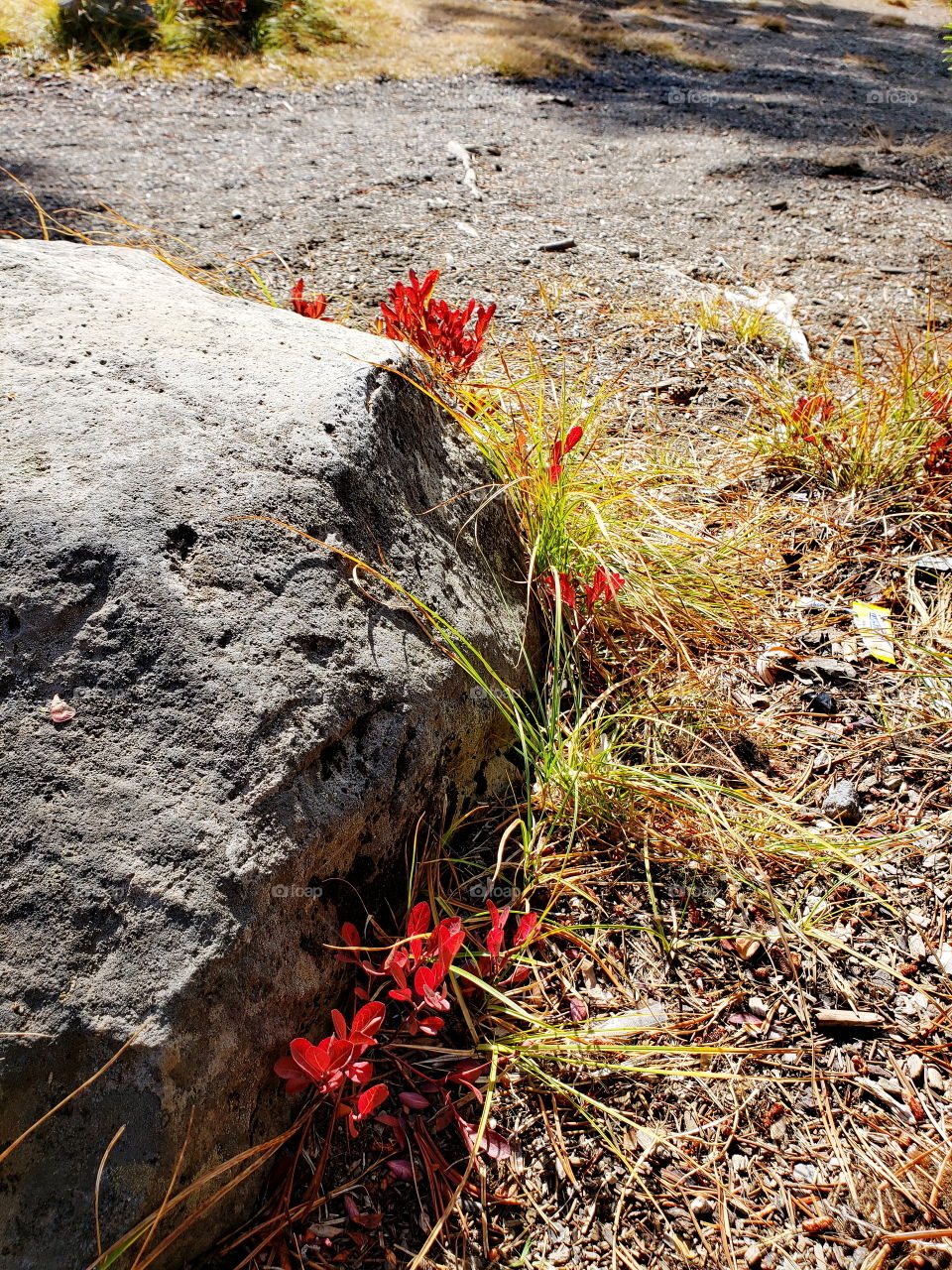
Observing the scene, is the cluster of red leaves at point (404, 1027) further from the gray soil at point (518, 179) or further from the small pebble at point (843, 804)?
the gray soil at point (518, 179)

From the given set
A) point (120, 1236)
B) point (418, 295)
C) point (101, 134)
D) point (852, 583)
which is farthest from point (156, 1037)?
point (101, 134)

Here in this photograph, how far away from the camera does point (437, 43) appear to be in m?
8.96

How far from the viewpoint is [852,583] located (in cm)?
296

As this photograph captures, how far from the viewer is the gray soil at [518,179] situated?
464 centimetres

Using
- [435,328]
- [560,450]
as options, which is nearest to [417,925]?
[560,450]

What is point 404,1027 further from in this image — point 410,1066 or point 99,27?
point 99,27

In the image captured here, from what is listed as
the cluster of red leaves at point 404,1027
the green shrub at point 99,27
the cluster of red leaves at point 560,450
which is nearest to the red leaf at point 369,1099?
the cluster of red leaves at point 404,1027

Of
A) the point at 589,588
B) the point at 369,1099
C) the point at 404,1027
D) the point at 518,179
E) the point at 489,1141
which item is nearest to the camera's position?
the point at 369,1099

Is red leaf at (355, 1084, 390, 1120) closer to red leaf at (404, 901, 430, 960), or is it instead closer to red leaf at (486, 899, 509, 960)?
red leaf at (404, 901, 430, 960)

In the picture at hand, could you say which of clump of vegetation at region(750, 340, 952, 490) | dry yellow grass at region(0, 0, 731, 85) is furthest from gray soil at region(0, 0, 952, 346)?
clump of vegetation at region(750, 340, 952, 490)

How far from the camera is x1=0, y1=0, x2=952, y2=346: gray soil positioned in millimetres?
Result: 4637

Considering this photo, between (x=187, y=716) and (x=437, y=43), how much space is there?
9.92 m

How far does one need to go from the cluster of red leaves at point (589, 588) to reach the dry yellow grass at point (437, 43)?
24.2 ft

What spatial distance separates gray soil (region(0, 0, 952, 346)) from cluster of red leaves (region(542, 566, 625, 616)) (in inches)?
72.5
